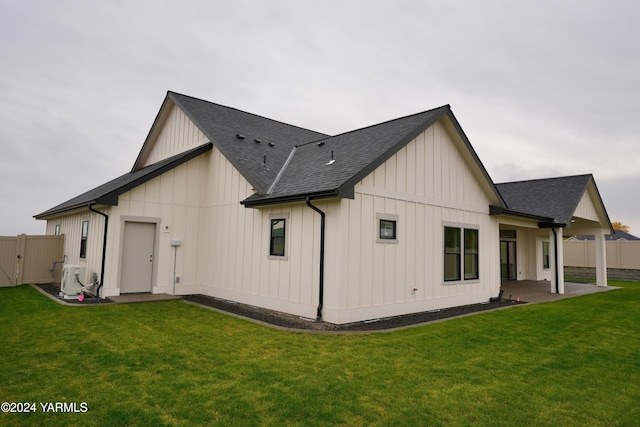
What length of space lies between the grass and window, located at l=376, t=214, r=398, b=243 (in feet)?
7.15

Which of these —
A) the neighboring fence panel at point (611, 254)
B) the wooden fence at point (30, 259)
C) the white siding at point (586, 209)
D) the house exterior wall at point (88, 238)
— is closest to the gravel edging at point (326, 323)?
the house exterior wall at point (88, 238)

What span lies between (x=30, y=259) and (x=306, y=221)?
12657 mm

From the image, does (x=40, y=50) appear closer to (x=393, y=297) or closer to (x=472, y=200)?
(x=393, y=297)

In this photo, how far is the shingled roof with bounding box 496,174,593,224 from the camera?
15.8 m

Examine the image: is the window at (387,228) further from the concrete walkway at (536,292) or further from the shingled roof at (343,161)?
the concrete walkway at (536,292)

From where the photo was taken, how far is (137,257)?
1137cm

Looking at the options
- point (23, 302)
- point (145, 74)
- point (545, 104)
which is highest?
point (145, 74)

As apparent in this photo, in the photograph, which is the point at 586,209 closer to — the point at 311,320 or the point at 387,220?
the point at 387,220

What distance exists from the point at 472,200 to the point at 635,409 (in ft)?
26.5

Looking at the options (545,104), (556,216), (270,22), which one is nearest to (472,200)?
(556,216)

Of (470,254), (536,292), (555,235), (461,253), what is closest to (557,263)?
(555,235)

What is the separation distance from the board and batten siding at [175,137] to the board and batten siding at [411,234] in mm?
6983

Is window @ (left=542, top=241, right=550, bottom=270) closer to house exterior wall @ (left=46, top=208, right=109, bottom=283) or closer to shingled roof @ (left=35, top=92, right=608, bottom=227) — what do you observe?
shingled roof @ (left=35, top=92, right=608, bottom=227)

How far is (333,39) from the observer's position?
49.0 feet
